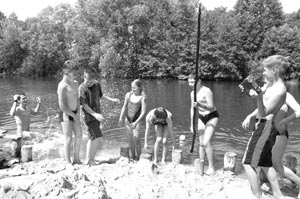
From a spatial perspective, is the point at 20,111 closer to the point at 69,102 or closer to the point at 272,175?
the point at 69,102

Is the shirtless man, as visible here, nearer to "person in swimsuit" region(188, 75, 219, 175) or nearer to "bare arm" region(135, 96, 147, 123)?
"bare arm" region(135, 96, 147, 123)

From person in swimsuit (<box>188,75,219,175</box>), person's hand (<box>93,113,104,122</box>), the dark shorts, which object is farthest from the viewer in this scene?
the dark shorts

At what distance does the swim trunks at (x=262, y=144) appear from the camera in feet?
13.9

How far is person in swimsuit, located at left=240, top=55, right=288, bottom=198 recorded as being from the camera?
398 cm

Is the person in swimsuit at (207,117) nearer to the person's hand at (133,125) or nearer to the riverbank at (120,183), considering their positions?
the riverbank at (120,183)

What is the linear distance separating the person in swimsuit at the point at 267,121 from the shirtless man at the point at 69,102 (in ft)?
11.2

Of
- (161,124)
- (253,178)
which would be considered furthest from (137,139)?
(253,178)

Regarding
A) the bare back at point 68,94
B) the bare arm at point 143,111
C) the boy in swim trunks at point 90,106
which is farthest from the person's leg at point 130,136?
the bare back at point 68,94

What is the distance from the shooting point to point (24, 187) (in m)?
4.07

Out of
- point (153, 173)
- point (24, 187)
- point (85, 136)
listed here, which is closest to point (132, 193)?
point (153, 173)

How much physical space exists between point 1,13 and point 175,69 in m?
47.2

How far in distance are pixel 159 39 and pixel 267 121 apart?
37.9 meters

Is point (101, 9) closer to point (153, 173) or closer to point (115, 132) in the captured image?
point (115, 132)

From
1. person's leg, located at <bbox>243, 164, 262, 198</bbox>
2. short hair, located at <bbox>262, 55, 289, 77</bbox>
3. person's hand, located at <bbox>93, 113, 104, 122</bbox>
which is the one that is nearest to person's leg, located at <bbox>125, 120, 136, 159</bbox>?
person's hand, located at <bbox>93, 113, 104, 122</bbox>
